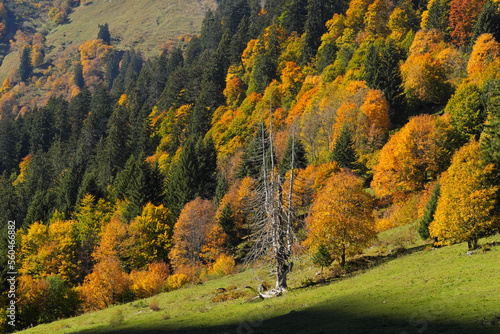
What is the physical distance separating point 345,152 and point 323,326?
5498 cm

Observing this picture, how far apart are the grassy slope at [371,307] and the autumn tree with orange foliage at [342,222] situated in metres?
3.66

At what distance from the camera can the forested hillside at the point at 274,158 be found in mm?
40531

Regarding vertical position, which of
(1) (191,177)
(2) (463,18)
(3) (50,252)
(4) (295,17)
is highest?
(4) (295,17)

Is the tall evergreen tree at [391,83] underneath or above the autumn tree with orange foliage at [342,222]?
above

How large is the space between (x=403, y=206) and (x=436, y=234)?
71.3 feet

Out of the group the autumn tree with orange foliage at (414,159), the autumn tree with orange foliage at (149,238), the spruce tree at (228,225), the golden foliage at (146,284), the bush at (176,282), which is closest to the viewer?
the golden foliage at (146,284)

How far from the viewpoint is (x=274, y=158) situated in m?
55.3

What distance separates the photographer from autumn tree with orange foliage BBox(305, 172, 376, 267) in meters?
39.6

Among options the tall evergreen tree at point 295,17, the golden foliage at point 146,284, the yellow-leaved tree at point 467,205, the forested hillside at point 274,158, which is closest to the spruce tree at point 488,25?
the forested hillside at point 274,158

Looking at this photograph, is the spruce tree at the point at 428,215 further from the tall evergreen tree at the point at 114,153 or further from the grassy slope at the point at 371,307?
the tall evergreen tree at the point at 114,153

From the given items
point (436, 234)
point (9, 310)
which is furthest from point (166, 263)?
point (436, 234)

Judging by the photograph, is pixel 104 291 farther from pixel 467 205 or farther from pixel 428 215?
pixel 467 205

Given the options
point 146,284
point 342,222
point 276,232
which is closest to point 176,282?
point 146,284

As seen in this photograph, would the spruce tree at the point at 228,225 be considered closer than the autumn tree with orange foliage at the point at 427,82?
Yes
